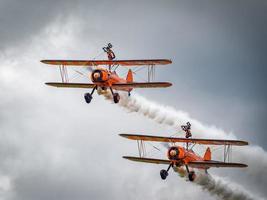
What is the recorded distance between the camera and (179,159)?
353 feet

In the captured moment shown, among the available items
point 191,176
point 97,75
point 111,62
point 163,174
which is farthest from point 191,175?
point 111,62

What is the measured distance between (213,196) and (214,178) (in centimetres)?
194

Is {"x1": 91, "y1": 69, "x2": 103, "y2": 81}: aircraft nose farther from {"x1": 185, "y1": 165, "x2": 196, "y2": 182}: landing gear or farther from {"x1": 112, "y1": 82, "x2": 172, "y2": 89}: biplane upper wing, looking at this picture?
{"x1": 185, "y1": 165, "x2": 196, "y2": 182}: landing gear

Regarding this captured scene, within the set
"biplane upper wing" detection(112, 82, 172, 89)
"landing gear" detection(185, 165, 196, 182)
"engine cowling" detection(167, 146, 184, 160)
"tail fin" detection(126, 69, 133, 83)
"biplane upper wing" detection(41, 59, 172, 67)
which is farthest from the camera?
"tail fin" detection(126, 69, 133, 83)

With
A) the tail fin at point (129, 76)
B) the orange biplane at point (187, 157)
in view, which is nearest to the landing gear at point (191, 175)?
the orange biplane at point (187, 157)

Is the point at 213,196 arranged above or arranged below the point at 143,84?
below

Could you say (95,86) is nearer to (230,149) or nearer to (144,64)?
(144,64)

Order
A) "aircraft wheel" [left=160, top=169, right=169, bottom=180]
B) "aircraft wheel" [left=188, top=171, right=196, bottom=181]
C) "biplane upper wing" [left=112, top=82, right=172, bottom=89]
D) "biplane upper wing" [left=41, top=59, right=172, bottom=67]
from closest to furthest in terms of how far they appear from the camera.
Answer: "aircraft wheel" [left=160, top=169, right=169, bottom=180], "biplane upper wing" [left=112, top=82, right=172, bottom=89], "aircraft wheel" [left=188, top=171, right=196, bottom=181], "biplane upper wing" [left=41, top=59, right=172, bottom=67]

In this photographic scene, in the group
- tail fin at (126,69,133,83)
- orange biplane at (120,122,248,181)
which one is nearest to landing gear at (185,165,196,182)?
orange biplane at (120,122,248,181)

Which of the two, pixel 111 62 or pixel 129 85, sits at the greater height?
pixel 111 62

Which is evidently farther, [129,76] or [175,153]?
[129,76]

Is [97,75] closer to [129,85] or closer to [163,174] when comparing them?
[129,85]

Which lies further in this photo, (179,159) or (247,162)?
(247,162)

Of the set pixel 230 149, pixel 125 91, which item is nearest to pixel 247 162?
pixel 230 149
